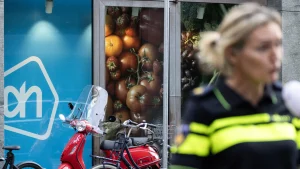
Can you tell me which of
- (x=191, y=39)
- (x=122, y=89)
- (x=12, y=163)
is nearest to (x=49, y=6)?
(x=122, y=89)

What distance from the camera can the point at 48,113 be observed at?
11109 mm

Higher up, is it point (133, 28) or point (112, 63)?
point (133, 28)

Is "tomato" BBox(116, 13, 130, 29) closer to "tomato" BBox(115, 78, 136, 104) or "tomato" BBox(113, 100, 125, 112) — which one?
"tomato" BBox(115, 78, 136, 104)

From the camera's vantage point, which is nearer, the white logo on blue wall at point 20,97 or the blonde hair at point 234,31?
the blonde hair at point 234,31

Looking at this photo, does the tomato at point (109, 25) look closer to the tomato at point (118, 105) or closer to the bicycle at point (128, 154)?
the tomato at point (118, 105)

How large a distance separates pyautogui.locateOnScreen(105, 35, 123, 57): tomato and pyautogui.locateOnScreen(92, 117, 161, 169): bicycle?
1783 mm

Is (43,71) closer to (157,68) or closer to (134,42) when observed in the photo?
(134,42)

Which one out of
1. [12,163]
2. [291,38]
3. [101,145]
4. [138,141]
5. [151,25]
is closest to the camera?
[12,163]

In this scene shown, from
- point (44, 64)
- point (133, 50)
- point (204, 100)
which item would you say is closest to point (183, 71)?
point (133, 50)

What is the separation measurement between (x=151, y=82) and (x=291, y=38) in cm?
258

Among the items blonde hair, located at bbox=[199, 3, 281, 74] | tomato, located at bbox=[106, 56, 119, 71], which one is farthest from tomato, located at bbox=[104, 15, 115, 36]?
blonde hair, located at bbox=[199, 3, 281, 74]

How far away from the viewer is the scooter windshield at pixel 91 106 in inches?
390

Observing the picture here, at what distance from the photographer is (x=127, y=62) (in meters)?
11.6

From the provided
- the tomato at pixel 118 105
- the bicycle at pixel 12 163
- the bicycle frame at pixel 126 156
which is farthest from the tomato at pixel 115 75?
the bicycle at pixel 12 163
